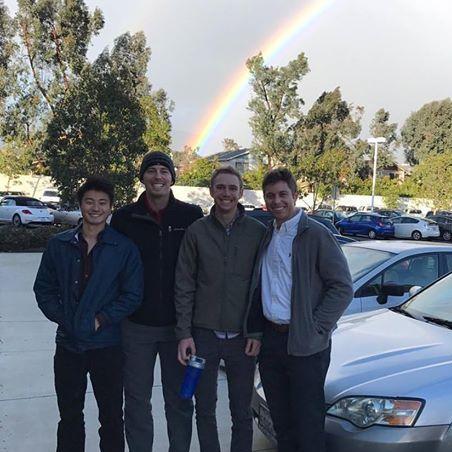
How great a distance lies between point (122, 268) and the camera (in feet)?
9.17

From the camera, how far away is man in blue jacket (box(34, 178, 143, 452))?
109 inches

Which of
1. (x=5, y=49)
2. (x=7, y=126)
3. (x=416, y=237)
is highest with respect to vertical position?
(x=5, y=49)

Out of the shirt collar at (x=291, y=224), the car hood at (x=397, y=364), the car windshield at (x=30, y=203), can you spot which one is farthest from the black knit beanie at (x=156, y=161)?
the car windshield at (x=30, y=203)

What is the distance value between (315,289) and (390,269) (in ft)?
9.43

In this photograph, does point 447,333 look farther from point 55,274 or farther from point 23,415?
point 23,415

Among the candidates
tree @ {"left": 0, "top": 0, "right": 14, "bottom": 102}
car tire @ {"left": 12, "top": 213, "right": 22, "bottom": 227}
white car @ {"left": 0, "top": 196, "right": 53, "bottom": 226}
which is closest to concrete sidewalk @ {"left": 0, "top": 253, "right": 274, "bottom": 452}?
white car @ {"left": 0, "top": 196, "right": 53, "bottom": 226}

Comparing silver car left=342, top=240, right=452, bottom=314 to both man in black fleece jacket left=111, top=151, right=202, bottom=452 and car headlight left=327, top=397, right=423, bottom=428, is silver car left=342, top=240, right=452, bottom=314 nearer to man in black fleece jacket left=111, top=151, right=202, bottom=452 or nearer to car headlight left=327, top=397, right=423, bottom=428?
car headlight left=327, top=397, right=423, bottom=428

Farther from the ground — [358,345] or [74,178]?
[74,178]

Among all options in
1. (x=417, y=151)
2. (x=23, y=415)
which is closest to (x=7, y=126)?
(x=23, y=415)

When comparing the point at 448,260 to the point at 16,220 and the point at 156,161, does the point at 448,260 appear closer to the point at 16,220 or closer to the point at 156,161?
the point at 156,161

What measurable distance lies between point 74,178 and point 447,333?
1448 cm

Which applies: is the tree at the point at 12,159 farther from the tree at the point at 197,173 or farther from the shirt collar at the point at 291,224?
the shirt collar at the point at 291,224

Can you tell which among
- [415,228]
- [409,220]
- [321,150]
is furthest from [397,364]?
[321,150]

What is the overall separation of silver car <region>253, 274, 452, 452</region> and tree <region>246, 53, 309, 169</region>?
118ft
